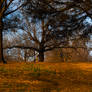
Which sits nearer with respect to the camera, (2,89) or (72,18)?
(2,89)

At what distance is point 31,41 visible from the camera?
812 inches

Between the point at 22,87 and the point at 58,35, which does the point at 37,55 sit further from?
the point at 22,87

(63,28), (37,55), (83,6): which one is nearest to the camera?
(83,6)

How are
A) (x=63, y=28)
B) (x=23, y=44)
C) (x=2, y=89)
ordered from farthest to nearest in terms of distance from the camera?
(x=23, y=44), (x=63, y=28), (x=2, y=89)

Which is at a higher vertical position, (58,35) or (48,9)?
(48,9)


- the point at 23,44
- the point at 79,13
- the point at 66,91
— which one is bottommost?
the point at 66,91

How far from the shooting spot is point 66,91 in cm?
423

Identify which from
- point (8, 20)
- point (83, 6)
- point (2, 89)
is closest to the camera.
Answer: point (2, 89)

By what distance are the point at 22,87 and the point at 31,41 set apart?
16.3 meters

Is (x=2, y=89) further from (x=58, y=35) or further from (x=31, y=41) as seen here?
(x=31, y=41)

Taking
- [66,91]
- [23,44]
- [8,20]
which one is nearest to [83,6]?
[8,20]

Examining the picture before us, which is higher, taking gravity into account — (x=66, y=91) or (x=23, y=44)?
(x=23, y=44)

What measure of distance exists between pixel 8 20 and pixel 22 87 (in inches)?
339

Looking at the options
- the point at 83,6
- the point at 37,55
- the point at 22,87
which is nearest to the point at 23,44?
the point at 37,55
